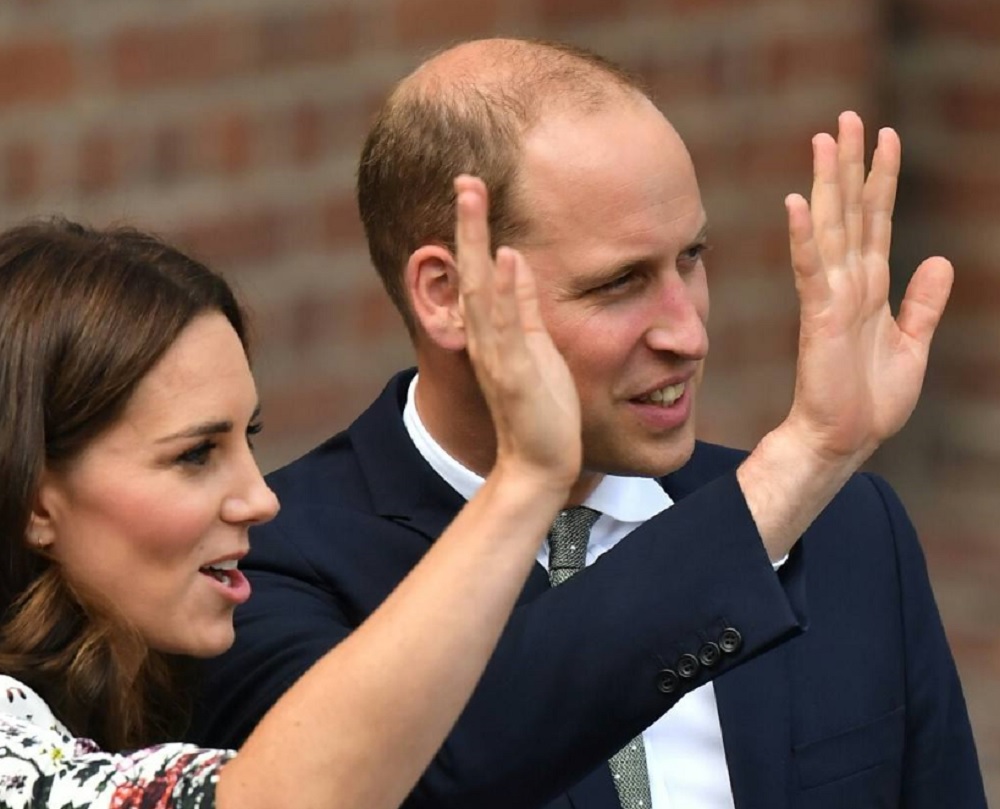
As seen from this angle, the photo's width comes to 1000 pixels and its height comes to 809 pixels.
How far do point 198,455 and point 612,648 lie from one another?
1.42ft

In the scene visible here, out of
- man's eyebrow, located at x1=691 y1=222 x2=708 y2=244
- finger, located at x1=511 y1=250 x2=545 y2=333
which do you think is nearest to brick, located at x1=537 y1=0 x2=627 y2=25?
man's eyebrow, located at x1=691 y1=222 x2=708 y2=244

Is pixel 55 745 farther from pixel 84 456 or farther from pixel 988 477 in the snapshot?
pixel 988 477

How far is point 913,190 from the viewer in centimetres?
507

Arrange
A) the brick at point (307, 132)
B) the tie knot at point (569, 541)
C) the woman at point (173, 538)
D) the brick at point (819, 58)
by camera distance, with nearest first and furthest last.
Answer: the woman at point (173, 538)
the tie knot at point (569, 541)
the brick at point (307, 132)
the brick at point (819, 58)

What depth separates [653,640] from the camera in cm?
244

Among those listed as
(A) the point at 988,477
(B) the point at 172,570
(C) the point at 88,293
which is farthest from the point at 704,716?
(A) the point at 988,477

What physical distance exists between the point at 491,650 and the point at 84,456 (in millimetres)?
492

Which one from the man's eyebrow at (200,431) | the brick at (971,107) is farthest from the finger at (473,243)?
the brick at (971,107)

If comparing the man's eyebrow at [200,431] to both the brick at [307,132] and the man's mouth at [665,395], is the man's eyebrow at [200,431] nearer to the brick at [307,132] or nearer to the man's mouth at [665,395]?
the man's mouth at [665,395]

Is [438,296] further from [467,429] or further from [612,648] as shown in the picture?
[612,648]

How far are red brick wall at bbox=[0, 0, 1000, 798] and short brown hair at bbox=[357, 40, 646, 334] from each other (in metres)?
0.97

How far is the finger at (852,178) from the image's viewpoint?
2.57 meters

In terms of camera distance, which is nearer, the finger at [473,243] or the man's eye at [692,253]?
the finger at [473,243]

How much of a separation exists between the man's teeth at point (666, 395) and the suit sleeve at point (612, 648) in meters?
0.26
